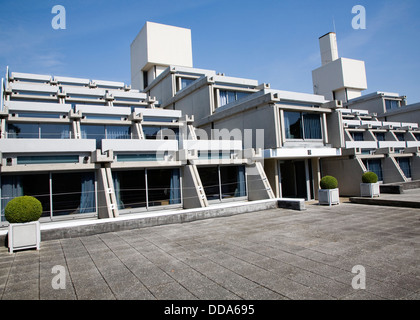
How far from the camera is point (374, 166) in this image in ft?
85.5

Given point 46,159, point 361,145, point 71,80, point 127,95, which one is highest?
point 71,80

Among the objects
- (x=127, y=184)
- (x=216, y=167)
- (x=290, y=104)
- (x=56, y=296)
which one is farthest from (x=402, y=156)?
(x=56, y=296)

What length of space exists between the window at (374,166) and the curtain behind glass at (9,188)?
26136mm

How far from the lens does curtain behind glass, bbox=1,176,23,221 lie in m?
11.8

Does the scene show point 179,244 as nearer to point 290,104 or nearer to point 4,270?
point 4,270

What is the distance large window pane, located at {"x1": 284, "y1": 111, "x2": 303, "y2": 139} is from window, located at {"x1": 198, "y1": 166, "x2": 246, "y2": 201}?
4.59 m

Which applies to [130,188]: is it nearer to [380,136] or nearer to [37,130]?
[37,130]

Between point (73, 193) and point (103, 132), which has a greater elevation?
point (103, 132)

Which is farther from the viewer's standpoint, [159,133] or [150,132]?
[159,133]

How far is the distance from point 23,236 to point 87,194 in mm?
4729

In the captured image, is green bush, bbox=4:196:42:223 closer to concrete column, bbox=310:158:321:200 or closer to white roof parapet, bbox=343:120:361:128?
concrete column, bbox=310:158:321:200

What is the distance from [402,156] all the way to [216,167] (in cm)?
2279

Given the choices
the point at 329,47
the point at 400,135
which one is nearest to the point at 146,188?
the point at 400,135

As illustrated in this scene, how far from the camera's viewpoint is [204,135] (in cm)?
2525
